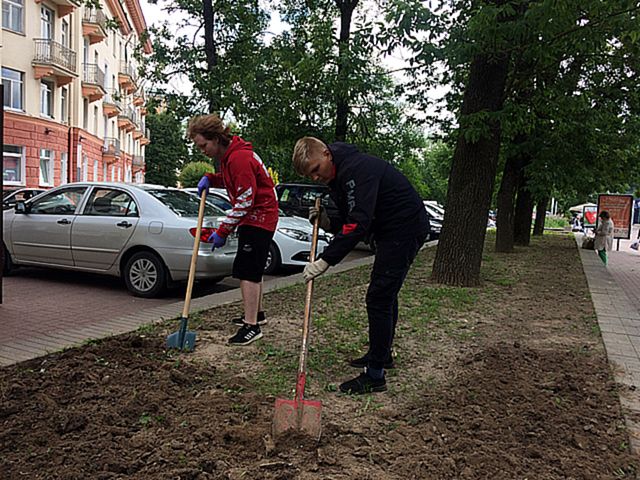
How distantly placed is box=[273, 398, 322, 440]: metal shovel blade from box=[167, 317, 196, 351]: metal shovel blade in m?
1.75

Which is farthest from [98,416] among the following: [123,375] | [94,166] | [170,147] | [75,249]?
[170,147]

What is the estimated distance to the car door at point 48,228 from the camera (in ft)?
27.3

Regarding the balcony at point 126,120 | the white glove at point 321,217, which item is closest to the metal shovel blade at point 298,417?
the white glove at point 321,217

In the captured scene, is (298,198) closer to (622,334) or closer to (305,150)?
(622,334)

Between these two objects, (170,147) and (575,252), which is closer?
(575,252)

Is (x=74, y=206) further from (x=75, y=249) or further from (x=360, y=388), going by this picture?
(x=360, y=388)

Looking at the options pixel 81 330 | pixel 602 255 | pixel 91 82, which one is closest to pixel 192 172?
pixel 91 82

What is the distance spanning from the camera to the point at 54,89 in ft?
93.1

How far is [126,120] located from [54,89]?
19.6m

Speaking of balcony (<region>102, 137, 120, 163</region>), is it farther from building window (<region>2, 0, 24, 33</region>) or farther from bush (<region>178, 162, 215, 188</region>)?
bush (<region>178, 162, 215, 188</region>)

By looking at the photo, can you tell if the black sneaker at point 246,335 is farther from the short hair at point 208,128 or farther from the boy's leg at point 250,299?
the short hair at point 208,128

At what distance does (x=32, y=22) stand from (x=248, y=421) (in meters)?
28.0

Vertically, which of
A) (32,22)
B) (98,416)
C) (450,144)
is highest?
(32,22)

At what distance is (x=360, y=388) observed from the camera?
3.99 m
